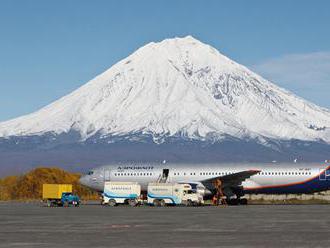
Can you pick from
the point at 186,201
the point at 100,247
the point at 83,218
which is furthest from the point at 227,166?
the point at 100,247

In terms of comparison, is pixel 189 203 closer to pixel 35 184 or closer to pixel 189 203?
pixel 189 203

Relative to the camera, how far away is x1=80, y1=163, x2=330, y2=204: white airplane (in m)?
72.3

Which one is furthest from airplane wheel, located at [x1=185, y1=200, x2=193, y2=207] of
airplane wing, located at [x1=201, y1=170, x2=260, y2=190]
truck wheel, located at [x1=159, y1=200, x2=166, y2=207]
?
airplane wing, located at [x1=201, y1=170, x2=260, y2=190]

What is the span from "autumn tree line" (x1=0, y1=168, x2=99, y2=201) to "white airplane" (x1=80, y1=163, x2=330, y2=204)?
2852 centimetres

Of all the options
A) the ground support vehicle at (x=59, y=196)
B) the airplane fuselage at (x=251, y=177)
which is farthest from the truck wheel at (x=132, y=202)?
the airplane fuselage at (x=251, y=177)

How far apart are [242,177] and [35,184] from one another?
144ft

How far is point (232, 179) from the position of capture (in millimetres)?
73375

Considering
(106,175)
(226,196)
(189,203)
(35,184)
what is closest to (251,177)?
(226,196)

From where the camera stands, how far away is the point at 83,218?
1829 inches

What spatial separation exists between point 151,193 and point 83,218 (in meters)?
23.1

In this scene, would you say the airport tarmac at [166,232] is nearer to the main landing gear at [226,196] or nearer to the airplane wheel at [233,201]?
the main landing gear at [226,196]

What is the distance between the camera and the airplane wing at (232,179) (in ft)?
237

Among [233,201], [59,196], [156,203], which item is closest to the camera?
[156,203]

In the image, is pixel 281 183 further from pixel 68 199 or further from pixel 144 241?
pixel 144 241
